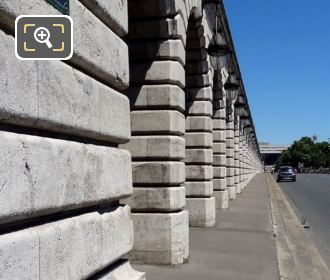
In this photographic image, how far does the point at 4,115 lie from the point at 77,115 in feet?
3.17

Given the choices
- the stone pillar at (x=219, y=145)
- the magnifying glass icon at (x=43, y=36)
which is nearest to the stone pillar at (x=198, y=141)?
the stone pillar at (x=219, y=145)

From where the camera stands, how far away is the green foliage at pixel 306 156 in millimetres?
144500

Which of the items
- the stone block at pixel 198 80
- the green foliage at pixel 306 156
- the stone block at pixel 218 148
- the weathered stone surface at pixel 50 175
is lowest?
the weathered stone surface at pixel 50 175

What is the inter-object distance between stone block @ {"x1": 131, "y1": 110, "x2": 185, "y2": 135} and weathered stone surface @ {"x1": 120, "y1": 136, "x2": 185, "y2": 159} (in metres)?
0.10

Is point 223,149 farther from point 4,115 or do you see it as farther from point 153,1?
point 4,115

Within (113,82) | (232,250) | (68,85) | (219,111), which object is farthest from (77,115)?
(219,111)

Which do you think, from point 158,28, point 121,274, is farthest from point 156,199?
point 121,274

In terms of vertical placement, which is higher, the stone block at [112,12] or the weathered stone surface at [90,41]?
the stone block at [112,12]

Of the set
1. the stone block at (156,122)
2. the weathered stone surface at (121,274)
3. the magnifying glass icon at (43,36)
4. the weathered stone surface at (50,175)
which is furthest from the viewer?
the stone block at (156,122)

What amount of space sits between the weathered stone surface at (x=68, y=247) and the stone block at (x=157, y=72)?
3393mm

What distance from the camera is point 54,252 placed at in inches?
135

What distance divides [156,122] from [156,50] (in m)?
1.07

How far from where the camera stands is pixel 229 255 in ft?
29.5

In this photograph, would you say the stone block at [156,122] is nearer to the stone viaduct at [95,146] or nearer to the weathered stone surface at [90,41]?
the stone viaduct at [95,146]
